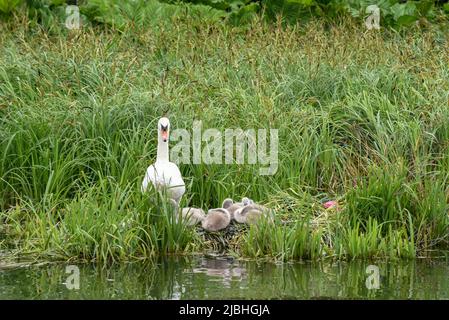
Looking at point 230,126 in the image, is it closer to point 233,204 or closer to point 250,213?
point 233,204

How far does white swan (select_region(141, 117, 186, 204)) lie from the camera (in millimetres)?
8266

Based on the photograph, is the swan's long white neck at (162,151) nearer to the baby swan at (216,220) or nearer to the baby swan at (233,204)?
the baby swan at (216,220)

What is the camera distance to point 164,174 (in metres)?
8.26

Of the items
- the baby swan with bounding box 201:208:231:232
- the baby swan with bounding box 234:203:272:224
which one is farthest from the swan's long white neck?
the baby swan with bounding box 234:203:272:224

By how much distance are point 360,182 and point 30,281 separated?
2.79 meters

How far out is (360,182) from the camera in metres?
8.88

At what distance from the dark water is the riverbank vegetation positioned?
20 cm

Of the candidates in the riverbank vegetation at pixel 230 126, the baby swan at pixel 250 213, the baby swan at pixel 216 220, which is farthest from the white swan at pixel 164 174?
the baby swan at pixel 250 213

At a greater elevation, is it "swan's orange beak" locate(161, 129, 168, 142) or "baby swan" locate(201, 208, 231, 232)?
"swan's orange beak" locate(161, 129, 168, 142)

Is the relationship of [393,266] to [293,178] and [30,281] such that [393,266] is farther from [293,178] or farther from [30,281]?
[30,281]

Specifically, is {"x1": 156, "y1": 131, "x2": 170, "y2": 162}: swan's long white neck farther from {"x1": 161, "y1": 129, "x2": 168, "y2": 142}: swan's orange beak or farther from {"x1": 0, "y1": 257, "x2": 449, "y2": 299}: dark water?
{"x1": 0, "y1": 257, "x2": 449, "y2": 299}: dark water

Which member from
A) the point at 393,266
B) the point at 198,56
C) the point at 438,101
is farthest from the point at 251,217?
the point at 198,56

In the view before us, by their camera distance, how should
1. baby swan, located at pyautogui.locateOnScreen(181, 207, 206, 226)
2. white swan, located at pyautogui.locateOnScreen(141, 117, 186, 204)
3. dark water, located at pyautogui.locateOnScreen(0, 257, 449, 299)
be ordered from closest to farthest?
dark water, located at pyautogui.locateOnScreen(0, 257, 449, 299), white swan, located at pyautogui.locateOnScreen(141, 117, 186, 204), baby swan, located at pyautogui.locateOnScreen(181, 207, 206, 226)

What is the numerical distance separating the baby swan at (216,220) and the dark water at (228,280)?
32 cm
